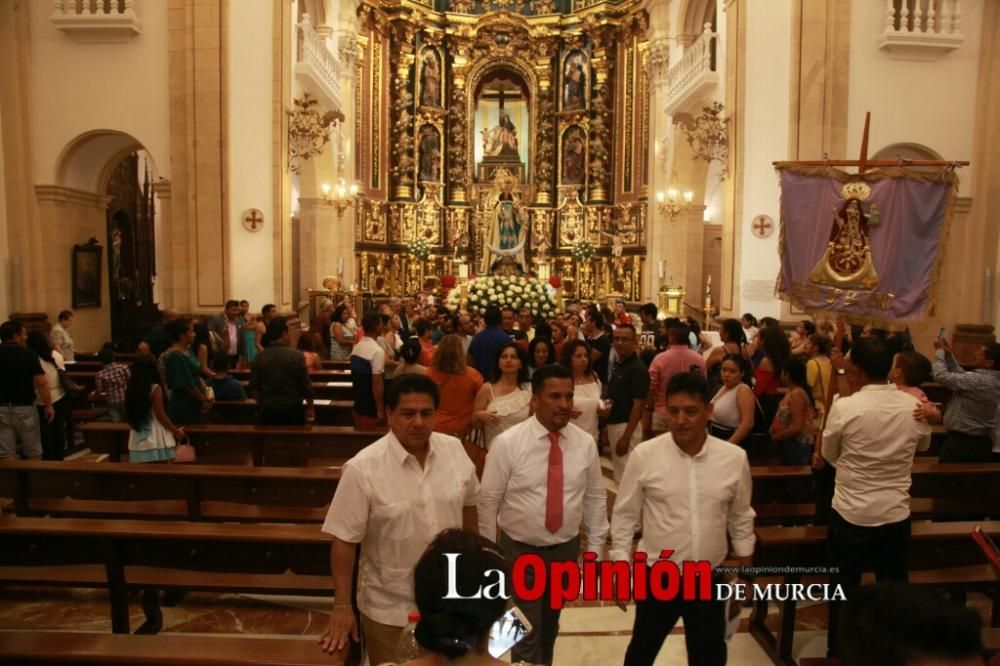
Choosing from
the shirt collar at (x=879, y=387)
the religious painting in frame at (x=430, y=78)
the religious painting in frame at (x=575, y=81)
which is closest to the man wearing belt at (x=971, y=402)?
the shirt collar at (x=879, y=387)

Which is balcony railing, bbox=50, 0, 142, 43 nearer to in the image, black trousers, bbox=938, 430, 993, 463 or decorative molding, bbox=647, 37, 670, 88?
decorative molding, bbox=647, 37, 670, 88

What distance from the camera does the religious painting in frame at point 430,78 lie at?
997 inches

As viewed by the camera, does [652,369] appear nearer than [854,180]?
No

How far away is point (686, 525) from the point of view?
11.1ft

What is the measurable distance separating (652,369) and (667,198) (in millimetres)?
12682

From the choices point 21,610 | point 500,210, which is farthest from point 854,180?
point 500,210

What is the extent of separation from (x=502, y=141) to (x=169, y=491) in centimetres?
2215

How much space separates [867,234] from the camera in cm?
608

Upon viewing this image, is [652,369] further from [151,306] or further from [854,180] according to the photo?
[151,306]

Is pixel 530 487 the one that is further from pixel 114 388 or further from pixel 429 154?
pixel 429 154

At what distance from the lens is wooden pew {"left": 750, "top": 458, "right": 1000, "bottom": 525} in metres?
5.64

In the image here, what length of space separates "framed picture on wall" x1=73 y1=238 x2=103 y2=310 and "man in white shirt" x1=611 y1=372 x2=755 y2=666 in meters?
12.8

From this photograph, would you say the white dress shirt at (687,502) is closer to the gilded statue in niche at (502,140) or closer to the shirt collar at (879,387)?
the shirt collar at (879,387)

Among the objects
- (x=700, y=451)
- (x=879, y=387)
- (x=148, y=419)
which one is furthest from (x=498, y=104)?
(x=700, y=451)
